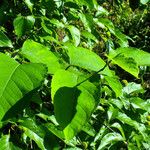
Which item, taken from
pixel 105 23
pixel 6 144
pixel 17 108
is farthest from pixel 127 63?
pixel 105 23

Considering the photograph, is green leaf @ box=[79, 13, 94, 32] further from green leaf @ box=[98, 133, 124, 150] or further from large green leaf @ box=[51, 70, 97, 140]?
large green leaf @ box=[51, 70, 97, 140]

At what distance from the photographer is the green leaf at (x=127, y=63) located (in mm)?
860

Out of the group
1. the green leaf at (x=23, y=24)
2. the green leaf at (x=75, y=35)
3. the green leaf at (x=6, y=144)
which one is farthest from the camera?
the green leaf at (x=75, y=35)

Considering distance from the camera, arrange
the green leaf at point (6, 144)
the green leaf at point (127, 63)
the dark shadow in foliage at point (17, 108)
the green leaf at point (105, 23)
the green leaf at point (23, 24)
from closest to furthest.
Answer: the dark shadow in foliage at point (17, 108), the green leaf at point (127, 63), the green leaf at point (6, 144), the green leaf at point (23, 24), the green leaf at point (105, 23)

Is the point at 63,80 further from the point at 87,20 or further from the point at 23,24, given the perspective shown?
the point at 87,20

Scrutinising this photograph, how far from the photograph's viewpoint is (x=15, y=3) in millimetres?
2301

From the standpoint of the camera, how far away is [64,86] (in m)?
0.77

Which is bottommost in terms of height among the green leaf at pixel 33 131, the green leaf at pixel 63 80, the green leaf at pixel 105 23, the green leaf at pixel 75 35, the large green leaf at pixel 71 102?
the green leaf at pixel 33 131

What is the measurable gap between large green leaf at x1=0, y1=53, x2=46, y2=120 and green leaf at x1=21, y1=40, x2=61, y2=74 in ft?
0.35

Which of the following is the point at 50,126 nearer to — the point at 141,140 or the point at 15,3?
the point at 141,140

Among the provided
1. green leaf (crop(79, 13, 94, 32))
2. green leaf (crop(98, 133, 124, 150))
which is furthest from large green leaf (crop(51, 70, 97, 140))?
green leaf (crop(79, 13, 94, 32))

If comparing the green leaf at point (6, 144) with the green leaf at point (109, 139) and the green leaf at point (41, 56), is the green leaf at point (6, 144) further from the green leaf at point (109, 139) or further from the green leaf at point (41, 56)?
the green leaf at point (41, 56)

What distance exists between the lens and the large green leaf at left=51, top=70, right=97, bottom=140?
72cm

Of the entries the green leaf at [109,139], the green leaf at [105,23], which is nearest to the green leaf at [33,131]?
the green leaf at [109,139]
